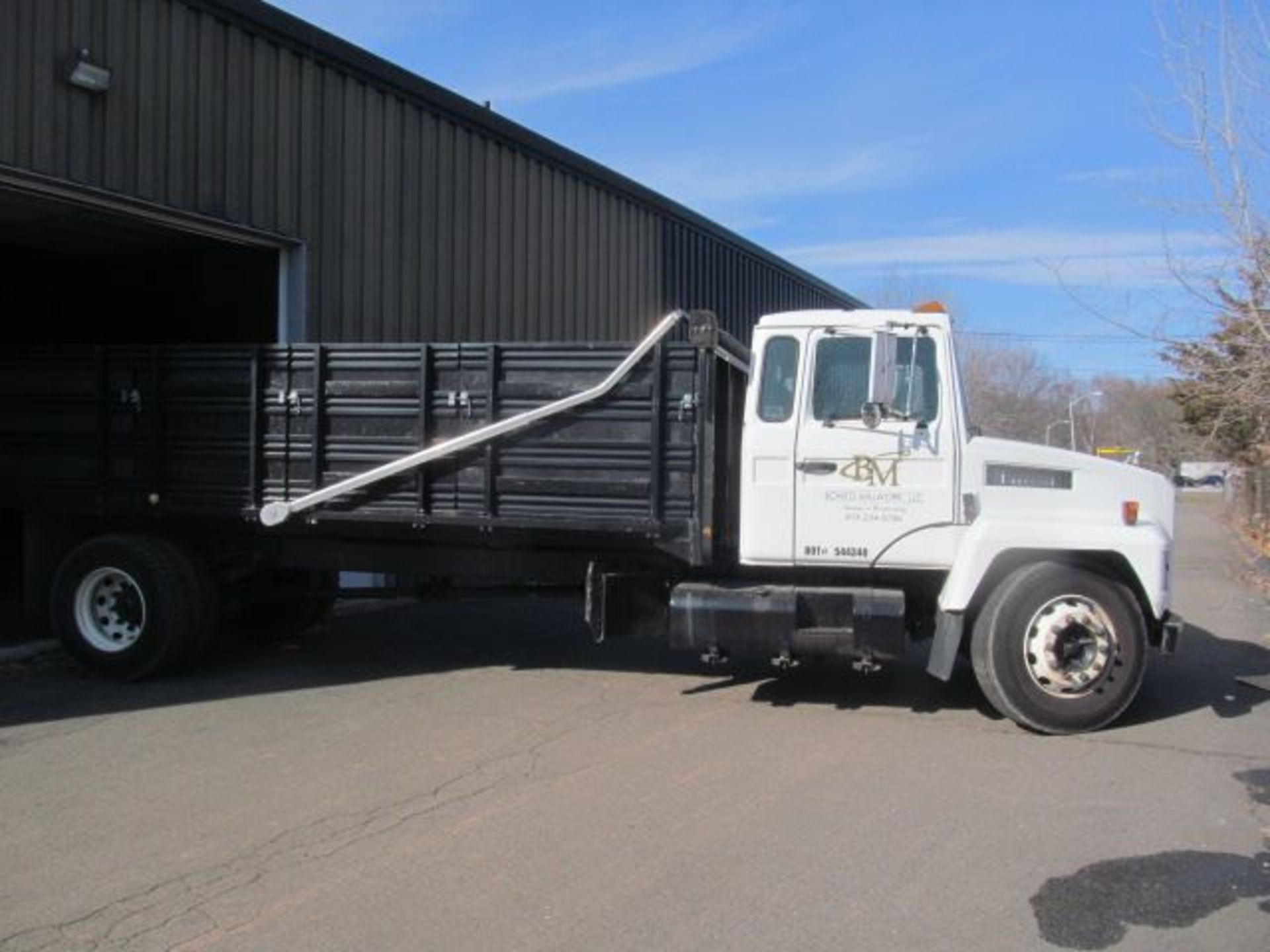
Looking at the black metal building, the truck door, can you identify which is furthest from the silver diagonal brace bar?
the black metal building

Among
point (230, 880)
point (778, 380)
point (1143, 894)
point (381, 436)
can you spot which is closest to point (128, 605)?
point (381, 436)

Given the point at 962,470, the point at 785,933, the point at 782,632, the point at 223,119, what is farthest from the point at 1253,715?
the point at 223,119

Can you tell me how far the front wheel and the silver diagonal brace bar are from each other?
2.78 metres

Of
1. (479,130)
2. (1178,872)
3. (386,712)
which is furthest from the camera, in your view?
(479,130)

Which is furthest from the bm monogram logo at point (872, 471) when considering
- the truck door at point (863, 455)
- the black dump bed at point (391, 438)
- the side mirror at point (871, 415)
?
the black dump bed at point (391, 438)

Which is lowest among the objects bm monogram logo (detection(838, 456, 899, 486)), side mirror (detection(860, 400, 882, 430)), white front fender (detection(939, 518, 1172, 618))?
white front fender (detection(939, 518, 1172, 618))

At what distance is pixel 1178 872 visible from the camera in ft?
15.7

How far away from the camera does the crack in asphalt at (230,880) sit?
13.6 feet

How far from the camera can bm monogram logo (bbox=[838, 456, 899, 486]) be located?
7.38 meters

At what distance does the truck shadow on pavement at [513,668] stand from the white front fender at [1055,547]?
1.00m

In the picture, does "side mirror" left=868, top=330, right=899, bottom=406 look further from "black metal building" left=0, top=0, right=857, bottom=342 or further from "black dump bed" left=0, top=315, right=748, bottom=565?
"black metal building" left=0, top=0, right=857, bottom=342

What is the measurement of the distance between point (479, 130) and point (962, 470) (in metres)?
8.72

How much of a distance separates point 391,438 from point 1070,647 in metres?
4.72

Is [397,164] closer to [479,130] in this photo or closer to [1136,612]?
[479,130]
